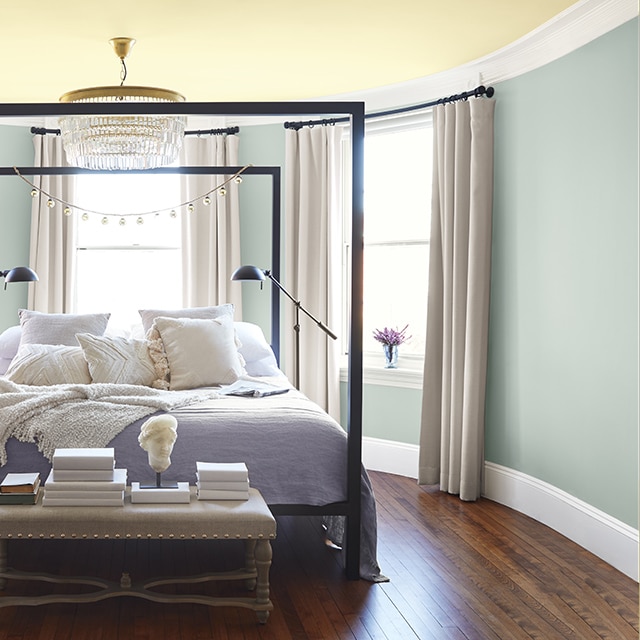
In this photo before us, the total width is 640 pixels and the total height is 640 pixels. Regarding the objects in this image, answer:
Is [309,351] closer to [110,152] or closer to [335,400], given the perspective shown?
[335,400]

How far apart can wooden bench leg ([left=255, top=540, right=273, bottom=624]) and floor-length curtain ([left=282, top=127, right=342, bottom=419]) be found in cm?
275

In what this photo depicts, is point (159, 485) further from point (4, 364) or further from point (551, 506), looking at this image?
point (4, 364)

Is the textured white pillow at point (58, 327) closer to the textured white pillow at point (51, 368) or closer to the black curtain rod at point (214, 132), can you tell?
the textured white pillow at point (51, 368)

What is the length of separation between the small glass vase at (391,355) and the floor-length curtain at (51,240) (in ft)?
7.34

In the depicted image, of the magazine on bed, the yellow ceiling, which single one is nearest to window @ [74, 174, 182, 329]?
the yellow ceiling

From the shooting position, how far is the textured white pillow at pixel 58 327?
477 cm

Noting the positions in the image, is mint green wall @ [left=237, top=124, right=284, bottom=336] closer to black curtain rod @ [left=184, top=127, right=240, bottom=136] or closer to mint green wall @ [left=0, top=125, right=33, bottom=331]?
black curtain rod @ [left=184, top=127, right=240, bottom=136]

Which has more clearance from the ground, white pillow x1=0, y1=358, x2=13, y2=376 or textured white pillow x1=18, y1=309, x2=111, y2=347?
textured white pillow x1=18, y1=309, x2=111, y2=347

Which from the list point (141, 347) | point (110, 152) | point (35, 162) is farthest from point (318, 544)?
point (35, 162)

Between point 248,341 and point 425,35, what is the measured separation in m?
2.02

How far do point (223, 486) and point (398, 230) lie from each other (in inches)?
116

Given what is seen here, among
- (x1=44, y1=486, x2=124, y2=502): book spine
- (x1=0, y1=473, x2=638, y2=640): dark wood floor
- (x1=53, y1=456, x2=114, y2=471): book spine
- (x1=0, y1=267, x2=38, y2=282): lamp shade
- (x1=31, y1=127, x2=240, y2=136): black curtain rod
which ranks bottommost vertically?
(x1=0, y1=473, x2=638, y2=640): dark wood floor

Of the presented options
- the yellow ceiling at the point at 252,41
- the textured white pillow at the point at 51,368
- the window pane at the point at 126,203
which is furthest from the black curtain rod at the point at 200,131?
the textured white pillow at the point at 51,368

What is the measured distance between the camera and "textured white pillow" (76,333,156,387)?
4203 mm
